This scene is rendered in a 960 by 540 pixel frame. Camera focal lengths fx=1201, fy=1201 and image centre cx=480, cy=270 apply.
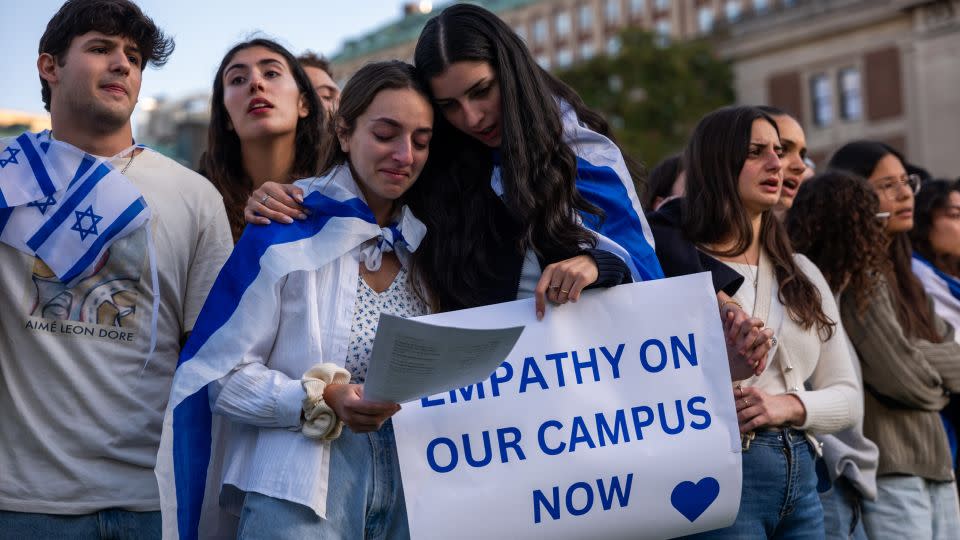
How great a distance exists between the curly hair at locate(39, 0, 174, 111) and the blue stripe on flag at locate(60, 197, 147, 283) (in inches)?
20.1

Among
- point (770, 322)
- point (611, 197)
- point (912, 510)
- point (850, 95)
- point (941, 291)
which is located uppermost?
point (850, 95)

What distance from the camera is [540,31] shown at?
73188 millimetres

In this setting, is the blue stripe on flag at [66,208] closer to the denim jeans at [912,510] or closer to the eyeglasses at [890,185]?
the denim jeans at [912,510]

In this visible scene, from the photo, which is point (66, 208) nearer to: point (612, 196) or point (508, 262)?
point (508, 262)

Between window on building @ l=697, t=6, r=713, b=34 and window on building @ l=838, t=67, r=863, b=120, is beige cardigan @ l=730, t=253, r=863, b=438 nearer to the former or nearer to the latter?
window on building @ l=838, t=67, r=863, b=120

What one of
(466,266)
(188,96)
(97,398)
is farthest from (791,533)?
(188,96)

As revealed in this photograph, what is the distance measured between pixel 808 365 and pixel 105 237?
7.52 ft

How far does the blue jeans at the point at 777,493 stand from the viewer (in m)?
3.61

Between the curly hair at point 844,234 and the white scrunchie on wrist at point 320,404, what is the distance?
277 centimetres

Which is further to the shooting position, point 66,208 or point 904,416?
point 904,416

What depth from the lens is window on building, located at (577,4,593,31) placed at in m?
70.9

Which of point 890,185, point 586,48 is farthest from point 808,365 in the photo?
point 586,48

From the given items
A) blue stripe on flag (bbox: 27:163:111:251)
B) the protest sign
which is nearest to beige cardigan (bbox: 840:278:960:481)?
the protest sign

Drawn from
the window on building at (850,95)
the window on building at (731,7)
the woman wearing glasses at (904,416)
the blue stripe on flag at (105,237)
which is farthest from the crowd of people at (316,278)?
the window on building at (731,7)
